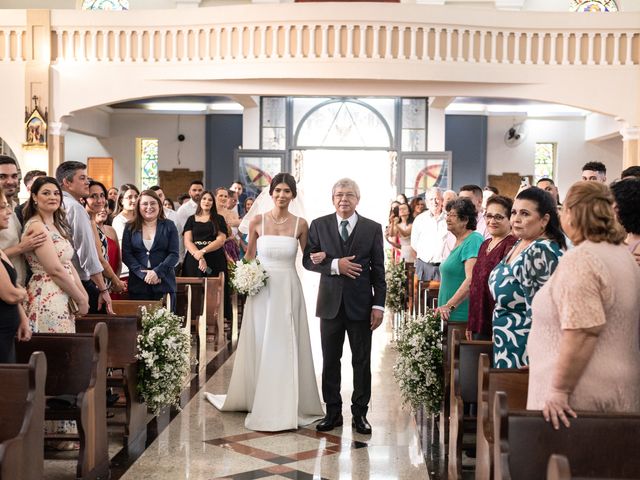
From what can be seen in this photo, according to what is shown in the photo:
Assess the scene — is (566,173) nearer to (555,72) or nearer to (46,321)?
(555,72)

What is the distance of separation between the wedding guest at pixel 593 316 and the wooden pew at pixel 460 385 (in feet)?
4.84

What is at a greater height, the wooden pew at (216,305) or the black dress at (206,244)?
the black dress at (206,244)

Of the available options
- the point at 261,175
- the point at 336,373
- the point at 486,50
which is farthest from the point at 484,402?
the point at 261,175

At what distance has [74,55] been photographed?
13.2 meters

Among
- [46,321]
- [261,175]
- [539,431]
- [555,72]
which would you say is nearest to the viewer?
[539,431]

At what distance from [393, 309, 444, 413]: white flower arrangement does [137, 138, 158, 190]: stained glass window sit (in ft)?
48.7

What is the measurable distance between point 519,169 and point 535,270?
15.6 metres

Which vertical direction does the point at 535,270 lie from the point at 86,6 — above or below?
below

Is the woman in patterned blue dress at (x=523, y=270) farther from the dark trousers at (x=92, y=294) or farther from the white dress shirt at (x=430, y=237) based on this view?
the white dress shirt at (x=430, y=237)

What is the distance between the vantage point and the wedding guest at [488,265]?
4.58m

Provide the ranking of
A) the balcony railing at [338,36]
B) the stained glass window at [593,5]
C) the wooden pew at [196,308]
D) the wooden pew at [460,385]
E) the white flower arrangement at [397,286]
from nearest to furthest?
the wooden pew at [460,385] < the wooden pew at [196,308] < the white flower arrangement at [397,286] < the balcony railing at [338,36] < the stained glass window at [593,5]

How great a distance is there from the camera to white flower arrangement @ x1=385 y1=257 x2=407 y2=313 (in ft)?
34.1

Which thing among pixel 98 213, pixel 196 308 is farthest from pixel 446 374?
pixel 196 308

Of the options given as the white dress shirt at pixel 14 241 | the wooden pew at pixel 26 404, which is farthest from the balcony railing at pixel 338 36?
the wooden pew at pixel 26 404
